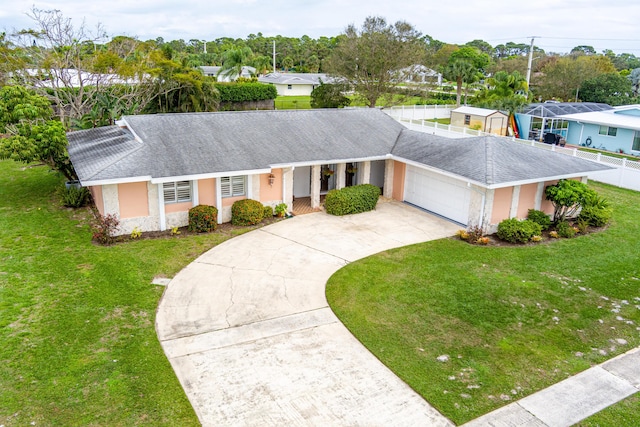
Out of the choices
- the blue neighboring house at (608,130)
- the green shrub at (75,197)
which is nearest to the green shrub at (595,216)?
the blue neighboring house at (608,130)

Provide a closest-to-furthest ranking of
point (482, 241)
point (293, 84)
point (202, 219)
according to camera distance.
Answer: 1. point (482, 241)
2. point (202, 219)
3. point (293, 84)

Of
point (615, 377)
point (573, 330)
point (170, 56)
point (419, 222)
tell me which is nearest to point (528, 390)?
point (615, 377)

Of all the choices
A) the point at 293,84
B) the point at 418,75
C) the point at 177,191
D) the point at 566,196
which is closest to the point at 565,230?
the point at 566,196

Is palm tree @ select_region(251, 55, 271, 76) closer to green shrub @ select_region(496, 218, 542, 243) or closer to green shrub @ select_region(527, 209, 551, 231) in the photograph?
green shrub @ select_region(527, 209, 551, 231)

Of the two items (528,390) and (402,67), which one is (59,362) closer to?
(528,390)

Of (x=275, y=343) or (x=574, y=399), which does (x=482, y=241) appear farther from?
(x=275, y=343)

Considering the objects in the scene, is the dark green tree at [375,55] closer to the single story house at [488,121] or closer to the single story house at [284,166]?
the single story house at [488,121]
